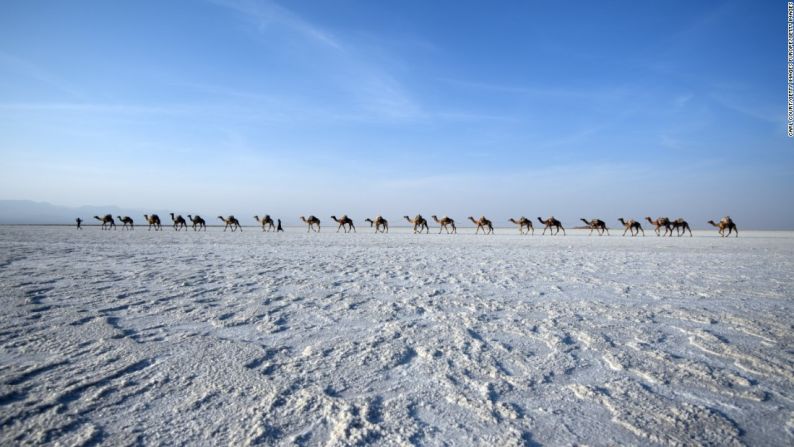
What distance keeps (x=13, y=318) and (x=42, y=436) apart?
3651 mm

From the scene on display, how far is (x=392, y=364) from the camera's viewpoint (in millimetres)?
3258

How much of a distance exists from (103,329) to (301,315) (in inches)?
87.4

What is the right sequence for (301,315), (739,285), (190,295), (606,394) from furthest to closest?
(739,285)
(190,295)
(301,315)
(606,394)

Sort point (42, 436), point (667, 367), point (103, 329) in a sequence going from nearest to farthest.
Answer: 1. point (42, 436)
2. point (667, 367)
3. point (103, 329)

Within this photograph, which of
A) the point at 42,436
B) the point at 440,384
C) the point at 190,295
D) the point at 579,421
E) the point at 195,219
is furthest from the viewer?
the point at 195,219

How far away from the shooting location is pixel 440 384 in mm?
2848

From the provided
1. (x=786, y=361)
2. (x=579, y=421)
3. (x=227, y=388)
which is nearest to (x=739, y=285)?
(x=786, y=361)

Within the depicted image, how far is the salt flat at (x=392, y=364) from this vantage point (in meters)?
2.22

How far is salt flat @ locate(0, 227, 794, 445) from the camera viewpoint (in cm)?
222

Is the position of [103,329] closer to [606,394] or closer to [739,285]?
[606,394]

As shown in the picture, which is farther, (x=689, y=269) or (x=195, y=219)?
(x=195, y=219)

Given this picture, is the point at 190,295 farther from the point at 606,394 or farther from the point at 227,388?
the point at 606,394

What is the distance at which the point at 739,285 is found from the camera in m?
7.07

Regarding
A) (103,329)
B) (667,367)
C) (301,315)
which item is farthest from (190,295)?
(667,367)
